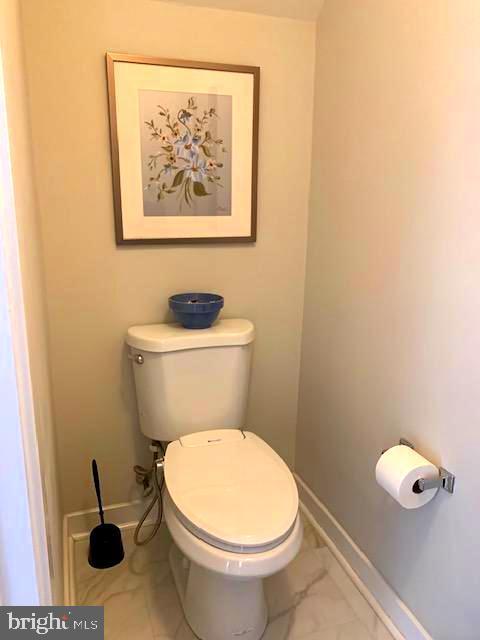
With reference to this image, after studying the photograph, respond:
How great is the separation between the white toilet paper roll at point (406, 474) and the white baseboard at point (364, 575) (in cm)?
41

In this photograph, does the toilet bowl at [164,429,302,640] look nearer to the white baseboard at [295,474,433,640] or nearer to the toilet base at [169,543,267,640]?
the toilet base at [169,543,267,640]

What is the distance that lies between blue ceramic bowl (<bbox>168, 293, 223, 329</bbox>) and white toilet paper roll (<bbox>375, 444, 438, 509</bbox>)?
28.7 inches

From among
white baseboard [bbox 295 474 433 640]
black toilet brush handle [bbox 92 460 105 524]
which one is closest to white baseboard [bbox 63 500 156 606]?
black toilet brush handle [bbox 92 460 105 524]

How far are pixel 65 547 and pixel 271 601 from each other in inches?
29.2

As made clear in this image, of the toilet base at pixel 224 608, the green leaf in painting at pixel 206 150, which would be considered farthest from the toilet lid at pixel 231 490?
the green leaf in painting at pixel 206 150

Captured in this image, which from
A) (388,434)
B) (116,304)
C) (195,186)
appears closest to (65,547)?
(116,304)

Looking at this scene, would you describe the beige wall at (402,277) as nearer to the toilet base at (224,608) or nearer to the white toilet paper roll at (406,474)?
the white toilet paper roll at (406,474)

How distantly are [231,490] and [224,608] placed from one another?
366mm

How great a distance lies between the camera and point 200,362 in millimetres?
1663

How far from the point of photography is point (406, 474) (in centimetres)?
123

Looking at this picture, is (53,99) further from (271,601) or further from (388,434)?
(271,601)

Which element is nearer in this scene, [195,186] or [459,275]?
[459,275]

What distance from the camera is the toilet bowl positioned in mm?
1212

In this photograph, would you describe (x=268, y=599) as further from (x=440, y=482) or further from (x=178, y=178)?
(x=178, y=178)
